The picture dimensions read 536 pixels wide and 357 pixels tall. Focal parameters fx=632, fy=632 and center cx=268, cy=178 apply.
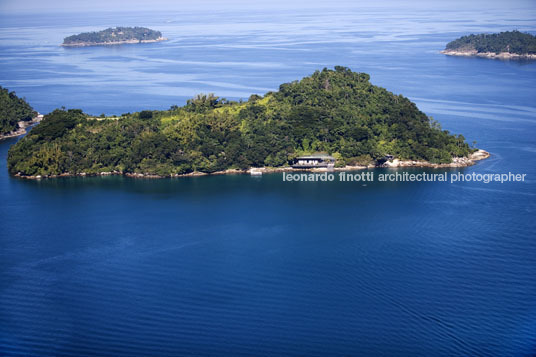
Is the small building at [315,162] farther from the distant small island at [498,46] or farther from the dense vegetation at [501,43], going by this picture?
the dense vegetation at [501,43]

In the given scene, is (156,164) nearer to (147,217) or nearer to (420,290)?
(147,217)

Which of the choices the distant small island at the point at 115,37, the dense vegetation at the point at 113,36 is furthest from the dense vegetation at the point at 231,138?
the dense vegetation at the point at 113,36

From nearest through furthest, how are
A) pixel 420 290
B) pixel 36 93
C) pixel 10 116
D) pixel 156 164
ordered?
pixel 420 290 < pixel 156 164 < pixel 10 116 < pixel 36 93

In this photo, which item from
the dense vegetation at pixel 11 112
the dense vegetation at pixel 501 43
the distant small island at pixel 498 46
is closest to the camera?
the dense vegetation at pixel 11 112

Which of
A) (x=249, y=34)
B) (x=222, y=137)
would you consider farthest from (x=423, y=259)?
(x=249, y=34)

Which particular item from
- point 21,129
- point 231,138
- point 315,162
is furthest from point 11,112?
point 315,162

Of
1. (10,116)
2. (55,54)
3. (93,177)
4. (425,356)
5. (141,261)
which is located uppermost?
(55,54)

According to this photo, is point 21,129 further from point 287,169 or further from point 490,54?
point 490,54
